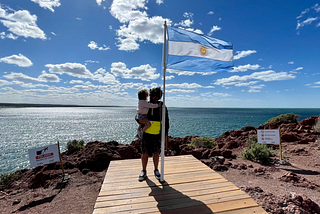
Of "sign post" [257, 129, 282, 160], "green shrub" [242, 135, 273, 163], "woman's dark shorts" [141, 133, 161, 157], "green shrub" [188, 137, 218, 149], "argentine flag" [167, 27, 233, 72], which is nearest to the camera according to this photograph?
"woman's dark shorts" [141, 133, 161, 157]

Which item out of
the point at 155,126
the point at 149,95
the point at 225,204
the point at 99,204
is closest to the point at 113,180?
the point at 99,204

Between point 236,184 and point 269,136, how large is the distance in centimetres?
350

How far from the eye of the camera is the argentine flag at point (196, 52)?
13.0 feet

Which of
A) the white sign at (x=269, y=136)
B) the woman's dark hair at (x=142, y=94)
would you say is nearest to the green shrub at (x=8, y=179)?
the woman's dark hair at (x=142, y=94)

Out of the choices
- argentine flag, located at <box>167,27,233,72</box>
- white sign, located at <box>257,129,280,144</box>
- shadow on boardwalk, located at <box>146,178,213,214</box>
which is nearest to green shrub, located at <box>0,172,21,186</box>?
shadow on boardwalk, located at <box>146,178,213,214</box>

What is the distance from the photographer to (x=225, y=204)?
304 centimetres

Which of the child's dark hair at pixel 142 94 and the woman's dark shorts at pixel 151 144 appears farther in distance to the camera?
the woman's dark shorts at pixel 151 144

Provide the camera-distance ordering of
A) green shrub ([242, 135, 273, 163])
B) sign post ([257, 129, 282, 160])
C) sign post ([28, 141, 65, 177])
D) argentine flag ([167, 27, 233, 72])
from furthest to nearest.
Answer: green shrub ([242, 135, 273, 163]) → sign post ([257, 129, 282, 160]) → sign post ([28, 141, 65, 177]) → argentine flag ([167, 27, 233, 72])

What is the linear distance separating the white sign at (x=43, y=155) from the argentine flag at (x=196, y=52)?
211 inches

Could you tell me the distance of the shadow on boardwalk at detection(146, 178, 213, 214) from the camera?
2859 millimetres

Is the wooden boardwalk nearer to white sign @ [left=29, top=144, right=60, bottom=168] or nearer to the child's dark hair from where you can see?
the child's dark hair

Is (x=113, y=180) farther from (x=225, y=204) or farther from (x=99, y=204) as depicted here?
A: (x=225, y=204)

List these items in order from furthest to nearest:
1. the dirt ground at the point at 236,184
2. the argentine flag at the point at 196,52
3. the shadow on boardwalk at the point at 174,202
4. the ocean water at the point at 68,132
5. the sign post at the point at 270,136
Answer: the ocean water at the point at 68,132 → the sign post at the point at 270,136 → the dirt ground at the point at 236,184 → the argentine flag at the point at 196,52 → the shadow on boardwalk at the point at 174,202

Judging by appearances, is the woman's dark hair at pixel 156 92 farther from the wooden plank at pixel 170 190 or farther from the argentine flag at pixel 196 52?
the wooden plank at pixel 170 190
